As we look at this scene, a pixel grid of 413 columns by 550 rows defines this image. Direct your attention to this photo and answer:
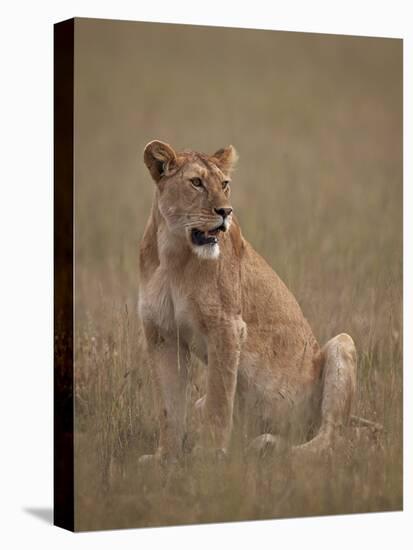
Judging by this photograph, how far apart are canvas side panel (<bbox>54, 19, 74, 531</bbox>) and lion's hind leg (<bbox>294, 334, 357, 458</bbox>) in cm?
180

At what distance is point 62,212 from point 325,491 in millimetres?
2659

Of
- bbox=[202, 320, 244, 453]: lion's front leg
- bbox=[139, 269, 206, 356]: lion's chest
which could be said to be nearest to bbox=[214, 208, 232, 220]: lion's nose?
bbox=[139, 269, 206, 356]: lion's chest

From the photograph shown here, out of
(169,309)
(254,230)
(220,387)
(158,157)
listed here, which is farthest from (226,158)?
(254,230)

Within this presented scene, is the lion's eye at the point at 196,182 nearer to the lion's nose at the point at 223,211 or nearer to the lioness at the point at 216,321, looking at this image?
the lioness at the point at 216,321

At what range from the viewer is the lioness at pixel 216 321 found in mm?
11055

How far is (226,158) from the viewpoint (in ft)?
37.0

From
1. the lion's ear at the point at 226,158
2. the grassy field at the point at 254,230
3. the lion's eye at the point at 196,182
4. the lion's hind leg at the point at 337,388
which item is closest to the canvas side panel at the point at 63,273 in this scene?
the grassy field at the point at 254,230

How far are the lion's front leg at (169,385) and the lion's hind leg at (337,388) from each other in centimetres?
98

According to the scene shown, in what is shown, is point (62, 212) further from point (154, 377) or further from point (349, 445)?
point (349, 445)

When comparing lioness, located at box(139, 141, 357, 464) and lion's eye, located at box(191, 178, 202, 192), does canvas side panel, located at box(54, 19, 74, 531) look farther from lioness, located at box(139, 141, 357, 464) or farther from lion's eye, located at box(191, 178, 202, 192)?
lion's eye, located at box(191, 178, 202, 192)

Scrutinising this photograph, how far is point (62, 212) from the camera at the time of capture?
10.9 meters

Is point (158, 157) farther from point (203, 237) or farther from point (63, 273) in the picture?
point (63, 273)

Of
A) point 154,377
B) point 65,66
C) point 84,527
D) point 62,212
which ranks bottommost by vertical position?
point 84,527

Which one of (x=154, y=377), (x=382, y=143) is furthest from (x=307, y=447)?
(x=382, y=143)
